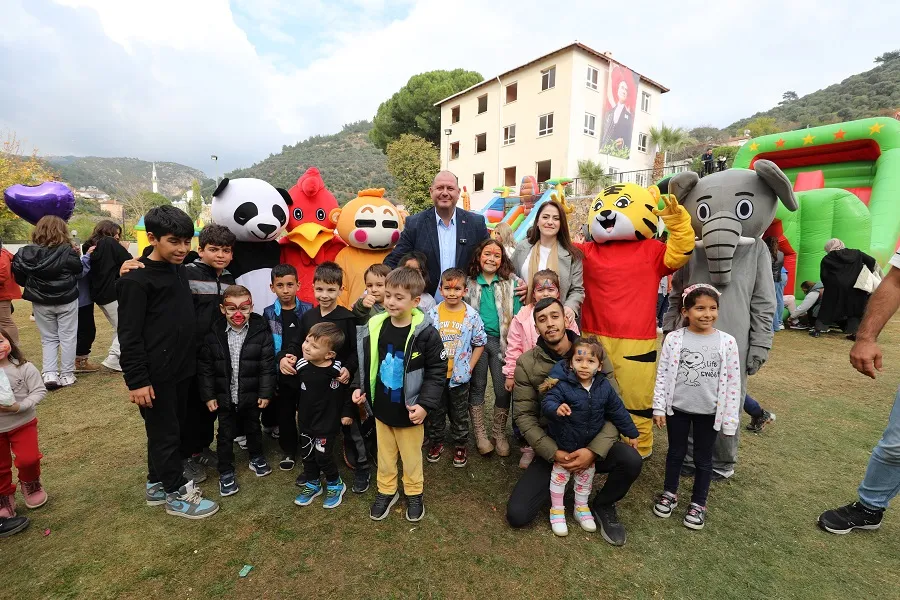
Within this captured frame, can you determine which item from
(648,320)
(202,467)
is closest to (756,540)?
(648,320)

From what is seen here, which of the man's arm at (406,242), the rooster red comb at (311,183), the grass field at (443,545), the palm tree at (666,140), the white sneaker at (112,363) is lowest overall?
the grass field at (443,545)


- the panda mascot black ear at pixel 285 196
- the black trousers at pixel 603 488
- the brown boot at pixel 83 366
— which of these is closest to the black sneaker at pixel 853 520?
the black trousers at pixel 603 488

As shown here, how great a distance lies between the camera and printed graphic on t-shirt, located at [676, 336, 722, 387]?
8.34 ft

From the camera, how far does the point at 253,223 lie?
139 inches

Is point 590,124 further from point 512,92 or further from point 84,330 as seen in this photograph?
point 84,330

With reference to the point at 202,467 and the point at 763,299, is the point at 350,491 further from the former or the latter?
the point at 763,299

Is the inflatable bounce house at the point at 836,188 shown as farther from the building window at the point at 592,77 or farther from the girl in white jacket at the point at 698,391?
the building window at the point at 592,77

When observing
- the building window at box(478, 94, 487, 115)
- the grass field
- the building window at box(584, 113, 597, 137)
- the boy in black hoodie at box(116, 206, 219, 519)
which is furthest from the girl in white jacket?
the building window at box(478, 94, 487, 115)

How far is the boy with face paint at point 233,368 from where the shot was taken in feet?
9.29

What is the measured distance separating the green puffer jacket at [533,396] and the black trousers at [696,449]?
1.44 ft

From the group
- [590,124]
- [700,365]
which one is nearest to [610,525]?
[700,365]

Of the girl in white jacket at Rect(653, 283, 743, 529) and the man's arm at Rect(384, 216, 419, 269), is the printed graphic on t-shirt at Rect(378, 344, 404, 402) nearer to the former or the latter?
the man's arm at Rect(384, 216, 419, 269)

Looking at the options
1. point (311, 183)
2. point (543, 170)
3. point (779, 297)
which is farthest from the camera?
point (543, 170)

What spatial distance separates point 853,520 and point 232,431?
392 cm
